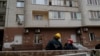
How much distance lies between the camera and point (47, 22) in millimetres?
21859

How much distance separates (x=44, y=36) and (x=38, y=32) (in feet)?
3.20

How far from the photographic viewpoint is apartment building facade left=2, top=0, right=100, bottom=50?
21.5m

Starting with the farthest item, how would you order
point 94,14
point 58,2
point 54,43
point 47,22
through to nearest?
point 58,2 → point 94,14 → point 47,22 → point 54,43

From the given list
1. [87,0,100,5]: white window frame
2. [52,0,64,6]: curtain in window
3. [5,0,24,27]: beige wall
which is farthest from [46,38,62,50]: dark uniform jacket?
[87,0,100,5]: white window frame

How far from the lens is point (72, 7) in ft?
77.5

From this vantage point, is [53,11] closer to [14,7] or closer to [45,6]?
[45,6]

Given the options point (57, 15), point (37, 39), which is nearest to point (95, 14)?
point (57, 15)

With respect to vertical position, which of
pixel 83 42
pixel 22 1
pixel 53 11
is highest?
pixel 22 1

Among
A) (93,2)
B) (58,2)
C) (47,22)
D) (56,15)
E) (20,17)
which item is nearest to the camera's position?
(47,22)

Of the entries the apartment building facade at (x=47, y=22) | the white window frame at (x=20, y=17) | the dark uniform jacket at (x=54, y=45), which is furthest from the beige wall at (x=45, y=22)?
the dark uniform jacket at (x=54, y=45)

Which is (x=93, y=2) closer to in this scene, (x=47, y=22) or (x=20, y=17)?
(x=47, y=22)

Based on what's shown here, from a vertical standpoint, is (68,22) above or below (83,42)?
above

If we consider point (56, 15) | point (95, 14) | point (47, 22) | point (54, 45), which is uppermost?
point (95, 14)

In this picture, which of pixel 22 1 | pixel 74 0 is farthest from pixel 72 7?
pixel 22 1
